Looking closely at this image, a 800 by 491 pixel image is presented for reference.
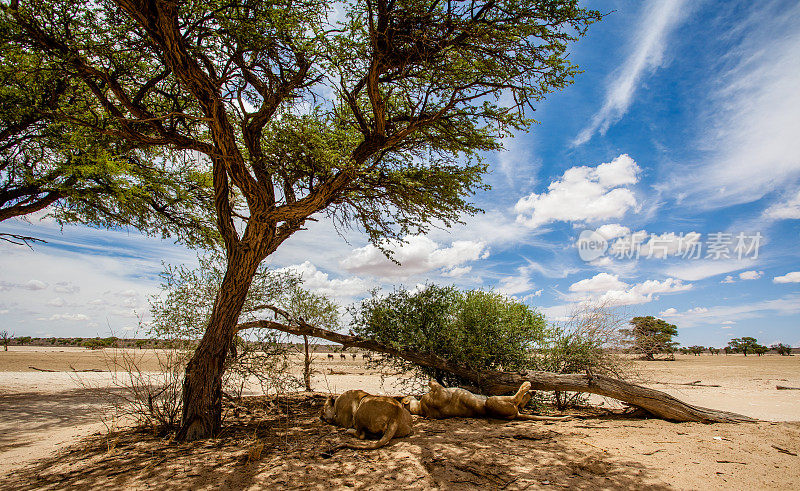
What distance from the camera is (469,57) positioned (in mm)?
6250

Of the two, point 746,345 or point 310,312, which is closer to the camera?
point 310,312

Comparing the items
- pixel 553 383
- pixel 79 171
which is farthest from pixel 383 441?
pixel 79 171

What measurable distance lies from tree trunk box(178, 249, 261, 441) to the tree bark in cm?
107

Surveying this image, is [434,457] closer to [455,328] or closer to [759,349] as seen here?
[455,328]

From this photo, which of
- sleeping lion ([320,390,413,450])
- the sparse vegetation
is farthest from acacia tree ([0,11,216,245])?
the sparse vegetation

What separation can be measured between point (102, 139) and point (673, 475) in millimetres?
12636

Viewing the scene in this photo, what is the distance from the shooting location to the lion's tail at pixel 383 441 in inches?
221

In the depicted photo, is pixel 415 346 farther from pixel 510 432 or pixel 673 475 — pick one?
pixel 673 475

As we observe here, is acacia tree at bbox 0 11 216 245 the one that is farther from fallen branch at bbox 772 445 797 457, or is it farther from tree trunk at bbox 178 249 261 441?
fallen branch at bbox 772 445 797 457

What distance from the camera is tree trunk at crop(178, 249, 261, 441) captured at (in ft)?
20.9

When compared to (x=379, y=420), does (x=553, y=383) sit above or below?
above

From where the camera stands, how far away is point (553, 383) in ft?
26.4

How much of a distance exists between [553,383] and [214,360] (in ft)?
22.7

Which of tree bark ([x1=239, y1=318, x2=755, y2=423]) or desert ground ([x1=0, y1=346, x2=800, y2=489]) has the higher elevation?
tree bark ([x1=239, y1=318, x2=755, y2=423])
